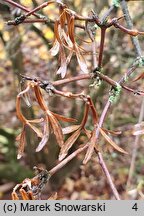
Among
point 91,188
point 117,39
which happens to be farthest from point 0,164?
point 117,39

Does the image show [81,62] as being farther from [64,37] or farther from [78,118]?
[78,118]

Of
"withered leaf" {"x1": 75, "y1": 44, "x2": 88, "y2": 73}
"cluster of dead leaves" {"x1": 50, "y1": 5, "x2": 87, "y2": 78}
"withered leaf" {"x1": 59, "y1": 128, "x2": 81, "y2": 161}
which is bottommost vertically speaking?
"withered leaf" {"x1": 59, "y1": 128, "x2": 81, "y2": 161}

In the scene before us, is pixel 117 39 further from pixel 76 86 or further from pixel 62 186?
pixel 62 186

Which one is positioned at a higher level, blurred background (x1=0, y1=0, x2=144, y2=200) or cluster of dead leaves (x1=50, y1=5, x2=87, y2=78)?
blurred background (x1=0, y1=0, x2=144, y2=200)

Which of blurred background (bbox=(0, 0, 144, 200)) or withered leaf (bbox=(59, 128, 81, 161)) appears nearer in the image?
withered leaf (bbox=(59, 128, 81, 161))

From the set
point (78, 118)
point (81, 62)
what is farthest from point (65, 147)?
point (78, 118)

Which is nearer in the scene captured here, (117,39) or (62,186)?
(117,39)

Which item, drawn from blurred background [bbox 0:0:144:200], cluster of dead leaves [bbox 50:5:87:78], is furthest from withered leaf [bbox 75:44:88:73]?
blurred background [bbox 0:0:144:200]

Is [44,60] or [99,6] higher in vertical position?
[44,60]

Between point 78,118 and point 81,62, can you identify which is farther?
point 78,118

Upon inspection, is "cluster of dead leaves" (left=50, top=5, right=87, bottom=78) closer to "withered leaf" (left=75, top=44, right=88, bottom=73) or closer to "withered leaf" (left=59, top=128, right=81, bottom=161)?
"withered leaf" (left=75, top=44, right=88, bottom=73)

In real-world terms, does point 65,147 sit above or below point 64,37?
below
